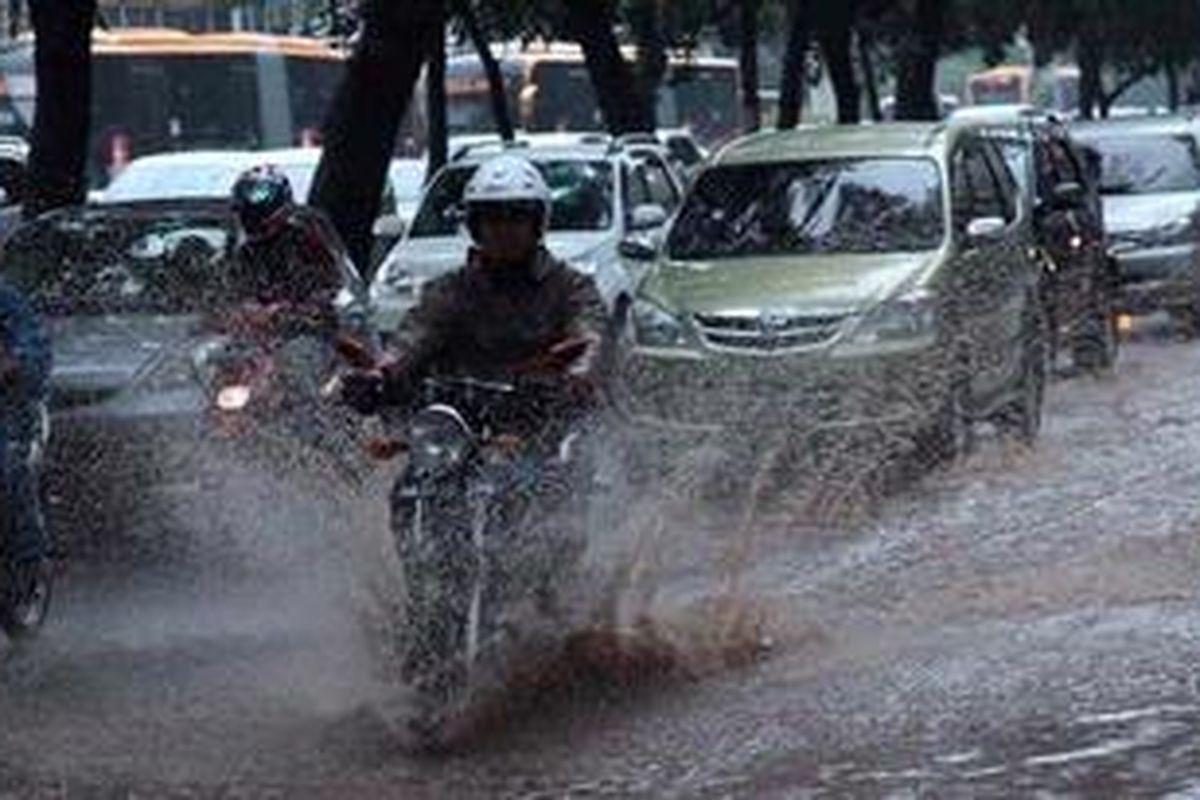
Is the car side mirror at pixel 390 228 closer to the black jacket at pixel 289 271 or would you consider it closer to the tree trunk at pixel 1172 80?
the black jacket at pixel 289 271

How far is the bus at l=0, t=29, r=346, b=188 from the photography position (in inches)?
1639

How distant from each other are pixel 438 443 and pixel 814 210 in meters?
7.38

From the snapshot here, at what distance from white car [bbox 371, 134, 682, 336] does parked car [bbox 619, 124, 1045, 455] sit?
2.86 m

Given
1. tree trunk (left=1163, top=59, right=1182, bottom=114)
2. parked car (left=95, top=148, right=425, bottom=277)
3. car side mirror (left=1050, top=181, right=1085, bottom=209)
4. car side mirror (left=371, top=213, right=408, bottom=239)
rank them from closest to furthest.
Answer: car side mirror (left=1050, top=181, right=1085, bottom=209) → car side mirror (left=371, top=213, right=408, bottom=239) → parked car (left=95, top=148, right=425, bottom=277) → tree trunk (left=1163, top=59, right=1182, bottom=114)

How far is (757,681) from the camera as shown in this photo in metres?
8.45

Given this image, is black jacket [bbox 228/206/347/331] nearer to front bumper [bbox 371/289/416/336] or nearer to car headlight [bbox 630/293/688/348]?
car headlight [bbox 630/293/688/348]

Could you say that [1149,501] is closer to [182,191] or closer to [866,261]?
[866,261]

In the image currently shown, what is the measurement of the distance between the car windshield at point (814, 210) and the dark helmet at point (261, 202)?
136 inches

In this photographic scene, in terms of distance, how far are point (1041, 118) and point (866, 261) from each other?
23.1ft

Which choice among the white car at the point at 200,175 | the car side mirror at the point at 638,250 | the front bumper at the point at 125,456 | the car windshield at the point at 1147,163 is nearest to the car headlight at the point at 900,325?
the car side mirror at the point at 638,250

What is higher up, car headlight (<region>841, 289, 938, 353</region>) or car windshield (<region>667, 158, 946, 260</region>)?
car windshield (<region>667, 158, 946, 260</region>)

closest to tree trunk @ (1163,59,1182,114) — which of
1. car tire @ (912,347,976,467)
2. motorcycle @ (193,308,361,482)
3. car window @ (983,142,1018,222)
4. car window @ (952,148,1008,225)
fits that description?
car window @ (983,142,1018,222)

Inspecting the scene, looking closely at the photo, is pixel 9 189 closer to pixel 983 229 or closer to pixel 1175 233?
pixel 1175 233

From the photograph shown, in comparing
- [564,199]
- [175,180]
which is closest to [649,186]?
[564,199]
